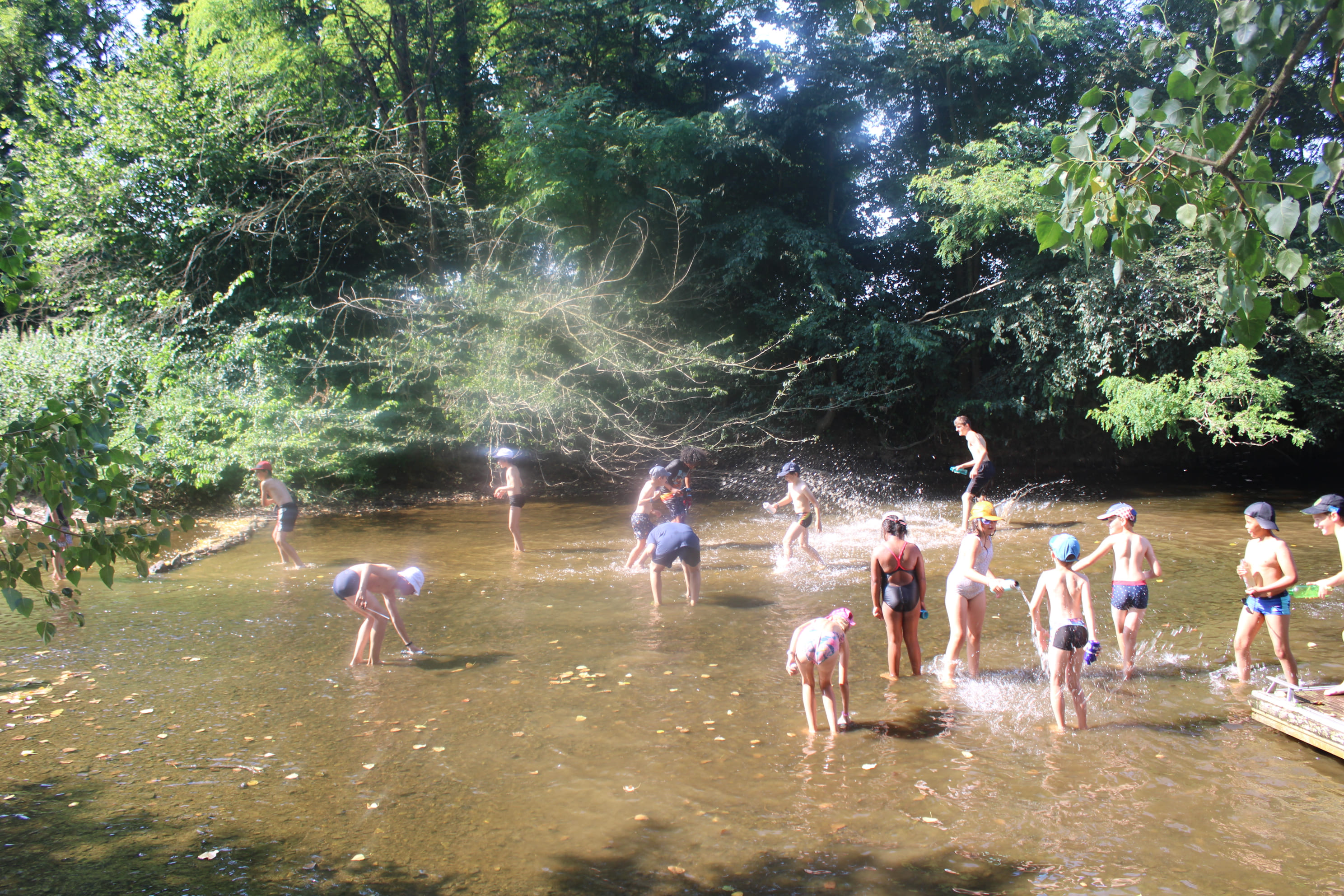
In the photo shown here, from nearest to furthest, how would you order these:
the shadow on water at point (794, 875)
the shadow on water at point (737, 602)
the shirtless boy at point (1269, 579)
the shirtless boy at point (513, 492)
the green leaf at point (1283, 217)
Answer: the green leaf at point (1283, 217)
the shadow on water at point (794, 875)
the shirtless boy at point (1269, 579)
the shadow on water at point (737, 602)
the shirtless boy at point (513, 492)

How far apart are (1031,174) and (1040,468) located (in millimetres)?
9291

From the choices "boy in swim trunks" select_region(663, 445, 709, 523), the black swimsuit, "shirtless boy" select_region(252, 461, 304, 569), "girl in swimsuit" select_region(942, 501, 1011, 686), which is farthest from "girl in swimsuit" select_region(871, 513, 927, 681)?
"shirtless boy" select_region(252, 461, 304, 569)

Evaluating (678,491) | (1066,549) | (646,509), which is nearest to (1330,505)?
(1066,549)

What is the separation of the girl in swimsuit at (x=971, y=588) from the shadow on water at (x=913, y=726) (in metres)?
0.69

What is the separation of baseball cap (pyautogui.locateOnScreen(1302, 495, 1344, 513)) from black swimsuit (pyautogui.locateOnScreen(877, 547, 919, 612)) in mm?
2982

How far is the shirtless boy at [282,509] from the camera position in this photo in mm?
11508

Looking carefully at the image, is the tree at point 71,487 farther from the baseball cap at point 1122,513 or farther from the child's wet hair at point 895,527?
the baseball cap at point 1122,513

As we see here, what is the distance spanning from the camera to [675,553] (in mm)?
9242

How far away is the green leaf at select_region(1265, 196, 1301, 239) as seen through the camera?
7.83ft

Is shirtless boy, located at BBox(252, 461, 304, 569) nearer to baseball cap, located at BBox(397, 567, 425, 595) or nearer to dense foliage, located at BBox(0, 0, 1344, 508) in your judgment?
Answer: dense foliage, located at BBox(0, 0, 1344, 508)

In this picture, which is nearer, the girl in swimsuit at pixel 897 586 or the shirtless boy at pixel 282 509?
the girl in swimsuit at pixel 897 586

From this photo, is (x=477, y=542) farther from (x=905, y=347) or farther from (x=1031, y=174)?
(x=1031, y=174)

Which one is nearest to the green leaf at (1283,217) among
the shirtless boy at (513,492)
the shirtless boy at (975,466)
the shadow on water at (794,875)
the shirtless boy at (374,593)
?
the shadow on water at (794,875)

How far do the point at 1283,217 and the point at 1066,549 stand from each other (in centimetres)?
397
